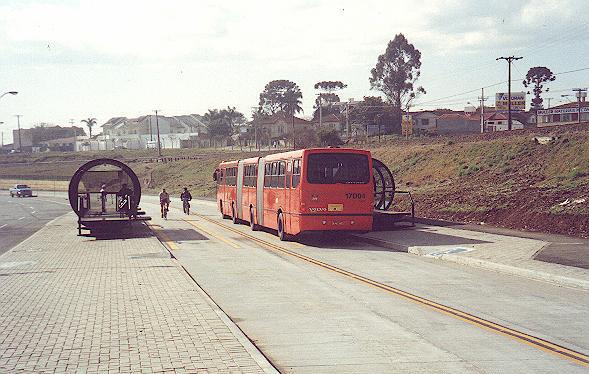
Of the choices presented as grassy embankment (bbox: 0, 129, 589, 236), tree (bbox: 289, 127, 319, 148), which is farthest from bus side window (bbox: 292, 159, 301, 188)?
tree (bbox: 289, 127, 319, 148)

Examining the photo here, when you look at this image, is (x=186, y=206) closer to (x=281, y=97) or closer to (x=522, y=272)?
(x=522, y=272)

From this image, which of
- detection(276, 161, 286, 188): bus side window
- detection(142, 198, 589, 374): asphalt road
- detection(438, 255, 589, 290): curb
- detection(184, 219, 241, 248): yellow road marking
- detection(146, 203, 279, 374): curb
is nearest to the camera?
detection(146, 203, 279, 374): curb

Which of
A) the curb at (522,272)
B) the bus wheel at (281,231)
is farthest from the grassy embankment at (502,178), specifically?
the bus wheel at (281,231)

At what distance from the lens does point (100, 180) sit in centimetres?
3325

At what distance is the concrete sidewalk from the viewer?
14992 millimetres

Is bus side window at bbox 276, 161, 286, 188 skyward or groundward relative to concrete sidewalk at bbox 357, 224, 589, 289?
skyward

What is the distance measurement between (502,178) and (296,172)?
16.3 m

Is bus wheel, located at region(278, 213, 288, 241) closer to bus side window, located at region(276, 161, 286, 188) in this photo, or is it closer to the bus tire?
the bus tire

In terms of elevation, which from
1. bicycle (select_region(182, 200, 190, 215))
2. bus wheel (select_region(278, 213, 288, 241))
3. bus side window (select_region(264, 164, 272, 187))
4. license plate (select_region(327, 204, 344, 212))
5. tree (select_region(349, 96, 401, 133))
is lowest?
bicycle (select_region(182, 200, 190, 215))

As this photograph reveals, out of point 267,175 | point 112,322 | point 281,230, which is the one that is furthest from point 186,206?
point 112,322

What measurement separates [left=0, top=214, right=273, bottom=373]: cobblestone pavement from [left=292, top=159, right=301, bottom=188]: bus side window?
596cm

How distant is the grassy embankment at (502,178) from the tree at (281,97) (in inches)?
3310

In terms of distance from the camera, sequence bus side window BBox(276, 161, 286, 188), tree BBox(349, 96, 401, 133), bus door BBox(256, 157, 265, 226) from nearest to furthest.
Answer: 1. bus side window BBox(276, 161, 286, 188)
2. bus door BBox(256, 157, 265, 226)
3. tree BBox(349, 96, 401, 133)

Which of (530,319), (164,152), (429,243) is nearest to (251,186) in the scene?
(429,243)
